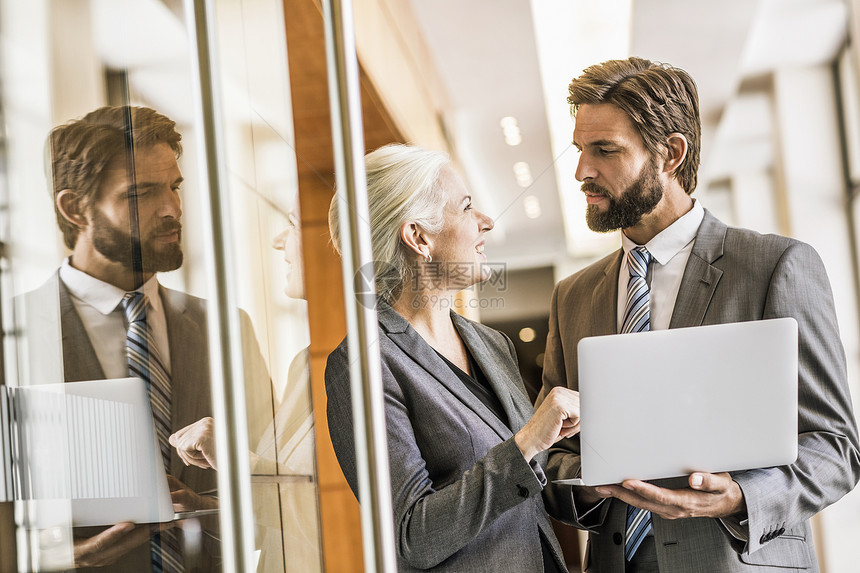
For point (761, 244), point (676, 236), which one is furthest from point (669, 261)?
point (761, 244)

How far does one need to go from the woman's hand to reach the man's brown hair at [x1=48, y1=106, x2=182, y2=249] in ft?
2.78

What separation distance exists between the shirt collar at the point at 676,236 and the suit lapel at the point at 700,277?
0.7 inches

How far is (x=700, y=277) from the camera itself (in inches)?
56.4

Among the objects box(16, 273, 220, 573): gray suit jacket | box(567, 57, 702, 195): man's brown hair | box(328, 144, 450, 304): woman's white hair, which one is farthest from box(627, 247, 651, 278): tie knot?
box(16, 273, 220, 573): gray suit jacket

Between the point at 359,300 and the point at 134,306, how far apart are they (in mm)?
438

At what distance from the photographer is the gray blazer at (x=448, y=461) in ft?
4.28

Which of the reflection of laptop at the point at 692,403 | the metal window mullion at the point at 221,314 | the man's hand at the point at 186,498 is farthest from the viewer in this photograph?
the man's hand at the point at 186,498

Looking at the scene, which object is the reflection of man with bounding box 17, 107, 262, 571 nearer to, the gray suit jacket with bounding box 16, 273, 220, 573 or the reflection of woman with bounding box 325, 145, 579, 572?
the gray suit jacket with bounding box 16, 273, 220, 573

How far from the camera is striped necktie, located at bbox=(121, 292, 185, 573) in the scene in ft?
4.55

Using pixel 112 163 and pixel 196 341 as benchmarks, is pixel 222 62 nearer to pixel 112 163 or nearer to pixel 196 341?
pixel 112 163

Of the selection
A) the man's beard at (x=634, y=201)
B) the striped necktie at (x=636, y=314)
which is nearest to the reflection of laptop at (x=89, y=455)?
the striped necktie at (x=636, y=314)

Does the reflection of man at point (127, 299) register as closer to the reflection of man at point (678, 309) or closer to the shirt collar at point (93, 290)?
the shirt collar at point (93, 290)

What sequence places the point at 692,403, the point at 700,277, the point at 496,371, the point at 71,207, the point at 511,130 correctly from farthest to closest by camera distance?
the point at 511,130, the point at 496,371, the point at 700,277, the point at 71,207, the point at 692,403

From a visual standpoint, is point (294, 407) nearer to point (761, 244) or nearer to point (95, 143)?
point (95, 143)
